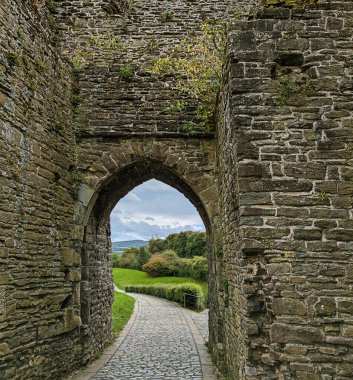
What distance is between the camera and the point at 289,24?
5.50 m

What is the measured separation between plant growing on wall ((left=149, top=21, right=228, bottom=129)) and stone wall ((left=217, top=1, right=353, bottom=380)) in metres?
2.47

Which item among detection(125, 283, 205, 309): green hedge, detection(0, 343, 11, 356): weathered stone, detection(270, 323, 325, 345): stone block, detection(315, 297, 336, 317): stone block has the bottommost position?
detection(125, 283, 205, 309): green hedge

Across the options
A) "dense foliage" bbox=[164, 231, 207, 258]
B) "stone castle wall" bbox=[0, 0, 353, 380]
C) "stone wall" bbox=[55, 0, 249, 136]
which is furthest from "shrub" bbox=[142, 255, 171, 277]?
"stone wall" bbox=[55, 0, 249, 136]

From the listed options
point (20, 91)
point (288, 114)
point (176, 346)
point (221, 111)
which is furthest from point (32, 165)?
point (176, 346)

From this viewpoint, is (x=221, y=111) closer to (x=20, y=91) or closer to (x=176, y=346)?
(x=20, y=91)

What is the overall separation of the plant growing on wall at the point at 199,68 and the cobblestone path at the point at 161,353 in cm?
489

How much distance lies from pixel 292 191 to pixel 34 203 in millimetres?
4052

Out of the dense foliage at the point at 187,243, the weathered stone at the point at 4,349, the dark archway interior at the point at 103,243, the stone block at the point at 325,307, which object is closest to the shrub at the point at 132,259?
the dense foliage at the point at 187,243

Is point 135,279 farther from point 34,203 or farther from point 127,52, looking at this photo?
point 34,203

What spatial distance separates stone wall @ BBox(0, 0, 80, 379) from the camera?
5664mm

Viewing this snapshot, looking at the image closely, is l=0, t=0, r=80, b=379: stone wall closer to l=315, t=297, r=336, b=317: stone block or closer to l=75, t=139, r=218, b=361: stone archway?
l=75, t=139, r=218, b=361: stone archway

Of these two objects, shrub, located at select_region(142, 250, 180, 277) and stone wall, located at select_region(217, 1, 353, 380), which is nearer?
stone wall, located at select_region(217, 1, 353, 380)

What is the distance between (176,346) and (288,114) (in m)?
7.03

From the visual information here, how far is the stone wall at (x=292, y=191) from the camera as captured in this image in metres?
4.60
